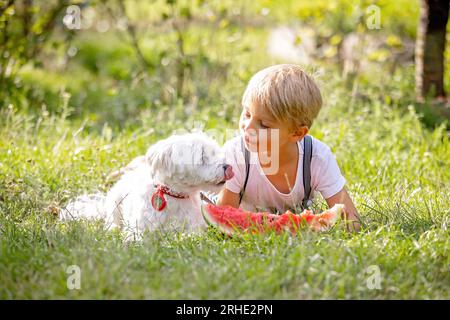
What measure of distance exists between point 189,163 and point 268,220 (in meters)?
0.59

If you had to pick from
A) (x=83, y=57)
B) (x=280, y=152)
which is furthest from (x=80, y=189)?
(x=83, y=57)

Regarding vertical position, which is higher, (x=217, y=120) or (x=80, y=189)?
(x=217, y=120)

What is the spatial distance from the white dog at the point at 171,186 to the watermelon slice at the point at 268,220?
0.20 meters

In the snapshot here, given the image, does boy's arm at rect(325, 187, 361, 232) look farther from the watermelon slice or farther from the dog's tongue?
the dog's tongue

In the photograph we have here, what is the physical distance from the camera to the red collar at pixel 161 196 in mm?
4199

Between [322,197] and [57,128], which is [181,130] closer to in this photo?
[57,128]

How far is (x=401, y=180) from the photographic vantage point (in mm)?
5172

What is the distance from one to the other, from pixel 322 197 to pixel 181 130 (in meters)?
1.56

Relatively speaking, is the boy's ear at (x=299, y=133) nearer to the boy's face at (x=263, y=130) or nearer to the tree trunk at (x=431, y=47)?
the boy's face at (x=263, y=130)

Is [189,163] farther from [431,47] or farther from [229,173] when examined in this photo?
[431,47]

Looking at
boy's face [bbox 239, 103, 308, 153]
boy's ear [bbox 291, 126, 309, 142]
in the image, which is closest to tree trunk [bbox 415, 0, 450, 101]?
boy's ear [bbox 291, 126, 309, 142]

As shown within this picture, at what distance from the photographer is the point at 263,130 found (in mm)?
4137

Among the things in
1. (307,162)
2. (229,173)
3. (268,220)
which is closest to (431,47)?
(307,162)

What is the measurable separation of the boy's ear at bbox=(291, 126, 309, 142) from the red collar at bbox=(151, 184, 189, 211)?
2.60ft
